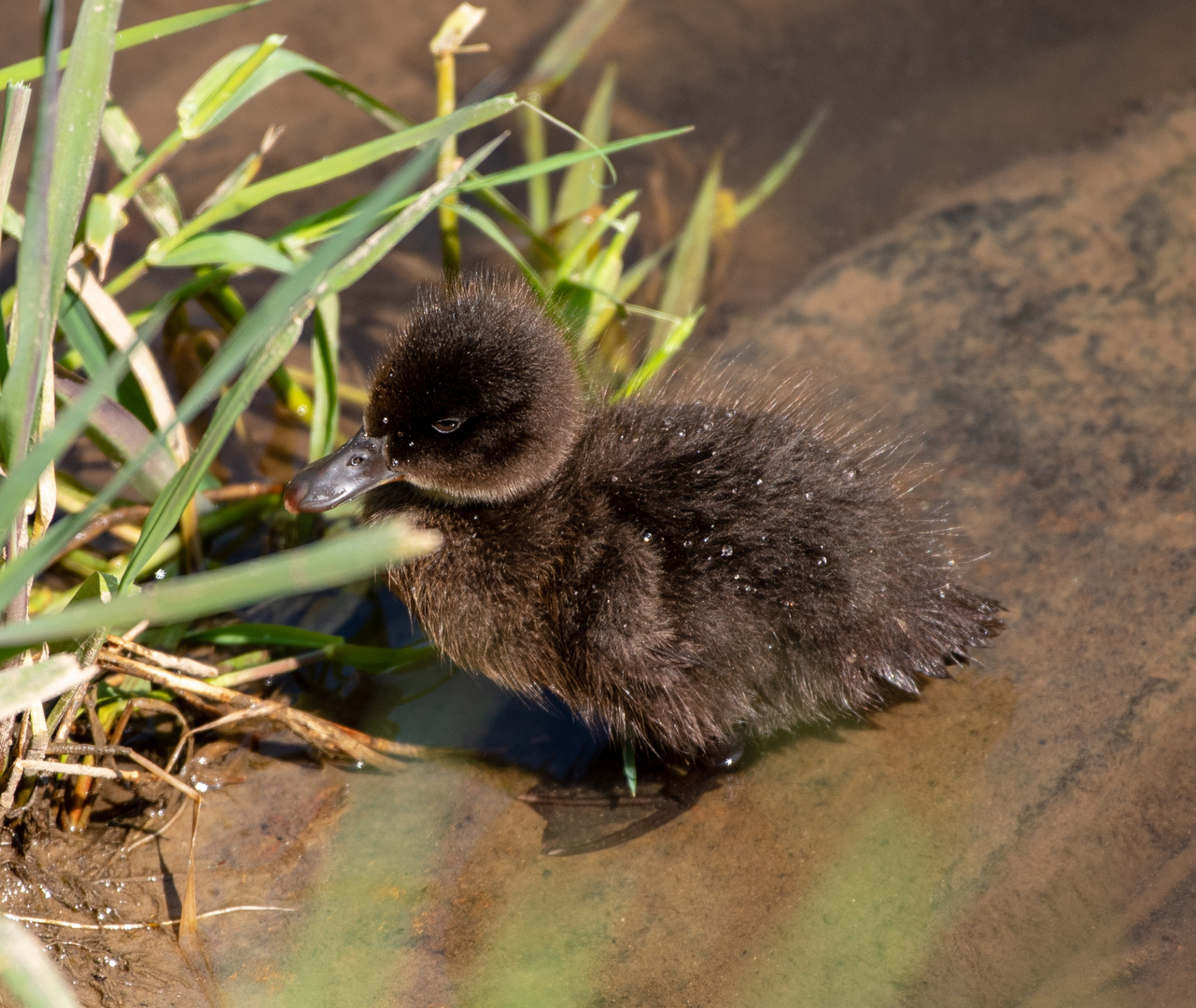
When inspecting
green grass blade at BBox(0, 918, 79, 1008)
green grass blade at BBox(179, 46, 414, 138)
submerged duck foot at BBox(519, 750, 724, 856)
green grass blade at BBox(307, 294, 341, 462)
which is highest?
green grass blade at BBox(179, 46, 414, 138)

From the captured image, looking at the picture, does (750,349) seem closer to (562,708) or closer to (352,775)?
(562,708)

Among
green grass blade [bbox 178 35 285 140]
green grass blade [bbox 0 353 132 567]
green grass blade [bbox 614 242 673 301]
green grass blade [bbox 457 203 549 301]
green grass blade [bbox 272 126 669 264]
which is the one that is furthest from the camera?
green grass blade [bbox 614 242 673 301]

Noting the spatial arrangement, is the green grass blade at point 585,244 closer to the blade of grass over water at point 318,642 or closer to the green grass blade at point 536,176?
the green grass blade at point 536,176

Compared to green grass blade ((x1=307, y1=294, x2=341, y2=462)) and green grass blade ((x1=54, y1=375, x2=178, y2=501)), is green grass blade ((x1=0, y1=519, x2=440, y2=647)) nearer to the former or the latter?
green grass blade ((x1=54, y1=375, x2=178, y2=501))

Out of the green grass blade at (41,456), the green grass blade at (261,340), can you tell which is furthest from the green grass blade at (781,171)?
the green grass blade at (41,456)

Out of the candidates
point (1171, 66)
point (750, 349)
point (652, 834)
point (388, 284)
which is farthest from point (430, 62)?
point (652, 834)

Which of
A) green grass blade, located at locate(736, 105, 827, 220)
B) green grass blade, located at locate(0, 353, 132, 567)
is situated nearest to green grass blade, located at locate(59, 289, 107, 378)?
green grass blade, located at locate(0, 353, 132, 567)

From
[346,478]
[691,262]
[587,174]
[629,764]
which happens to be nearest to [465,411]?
[346,478]
